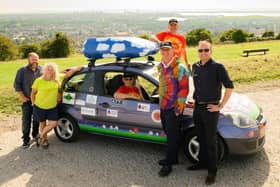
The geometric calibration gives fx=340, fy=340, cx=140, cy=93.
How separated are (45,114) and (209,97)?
3.29 meters

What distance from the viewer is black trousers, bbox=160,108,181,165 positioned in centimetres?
498

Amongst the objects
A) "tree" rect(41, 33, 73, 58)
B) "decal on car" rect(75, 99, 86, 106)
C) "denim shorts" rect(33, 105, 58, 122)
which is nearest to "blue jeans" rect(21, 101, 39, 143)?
"denim shorts" rect(33, 105, 58, 122)

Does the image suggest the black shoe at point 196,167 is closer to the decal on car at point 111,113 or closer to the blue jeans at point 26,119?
the decal on car at point 111,113

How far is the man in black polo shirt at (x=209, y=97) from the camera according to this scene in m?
4.40

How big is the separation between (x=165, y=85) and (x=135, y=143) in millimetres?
1960

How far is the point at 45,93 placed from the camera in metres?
6.17

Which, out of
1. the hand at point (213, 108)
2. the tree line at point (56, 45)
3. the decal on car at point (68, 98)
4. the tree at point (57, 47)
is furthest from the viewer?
the tree line at point (56, 45)

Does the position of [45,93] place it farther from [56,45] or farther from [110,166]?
[56,45]

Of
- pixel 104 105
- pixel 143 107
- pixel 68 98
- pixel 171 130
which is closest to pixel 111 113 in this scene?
pixel 104 105

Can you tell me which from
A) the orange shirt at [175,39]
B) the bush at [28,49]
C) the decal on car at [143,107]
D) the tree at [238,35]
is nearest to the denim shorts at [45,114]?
the decal on car at [143,107]

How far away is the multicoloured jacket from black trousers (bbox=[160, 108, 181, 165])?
107mm

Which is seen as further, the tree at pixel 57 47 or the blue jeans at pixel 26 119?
the tree at pixel 57 47

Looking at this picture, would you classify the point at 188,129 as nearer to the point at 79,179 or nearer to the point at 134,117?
the point at 134,117

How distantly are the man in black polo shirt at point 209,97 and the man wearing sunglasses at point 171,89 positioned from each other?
26 cm
